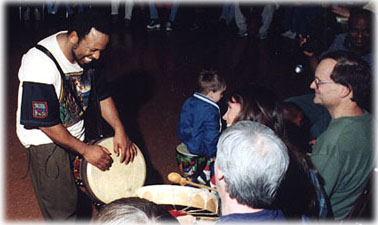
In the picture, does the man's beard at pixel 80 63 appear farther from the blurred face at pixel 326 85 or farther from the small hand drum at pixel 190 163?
the blurred face at pixel 326 85

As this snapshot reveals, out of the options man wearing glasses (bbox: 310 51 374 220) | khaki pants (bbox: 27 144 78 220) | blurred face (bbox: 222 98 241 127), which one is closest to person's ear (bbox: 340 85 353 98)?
man wearing glasses (bbox: 310 51 374 220)

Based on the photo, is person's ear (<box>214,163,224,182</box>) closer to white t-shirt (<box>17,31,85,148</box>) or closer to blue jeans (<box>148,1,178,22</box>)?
white t-shirt (<box>17,31,85,148</box>)

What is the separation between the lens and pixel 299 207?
73.9 inches

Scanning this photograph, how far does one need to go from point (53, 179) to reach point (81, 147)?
0.29 meters

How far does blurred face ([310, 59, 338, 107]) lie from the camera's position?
2.13 metres

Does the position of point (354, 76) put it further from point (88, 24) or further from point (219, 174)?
point (88, 24)

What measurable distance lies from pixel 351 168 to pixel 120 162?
1.29m

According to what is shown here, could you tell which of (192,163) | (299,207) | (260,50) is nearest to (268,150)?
(299,207)

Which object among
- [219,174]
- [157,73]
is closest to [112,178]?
[219,174]

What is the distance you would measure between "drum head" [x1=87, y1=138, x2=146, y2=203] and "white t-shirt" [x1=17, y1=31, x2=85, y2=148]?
0.26m

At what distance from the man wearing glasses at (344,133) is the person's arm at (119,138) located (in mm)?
1103

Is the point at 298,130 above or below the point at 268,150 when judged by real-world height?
below

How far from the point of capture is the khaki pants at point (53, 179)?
240 cm

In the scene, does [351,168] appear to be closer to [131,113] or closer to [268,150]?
[268,150]
